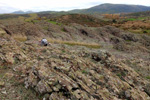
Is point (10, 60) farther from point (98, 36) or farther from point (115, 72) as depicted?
point (98, 36)

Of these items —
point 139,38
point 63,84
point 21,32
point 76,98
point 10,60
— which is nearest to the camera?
point 76,98

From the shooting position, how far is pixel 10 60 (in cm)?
1588

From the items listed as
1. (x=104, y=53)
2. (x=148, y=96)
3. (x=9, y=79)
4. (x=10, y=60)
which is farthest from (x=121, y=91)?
(x=10, y=60)

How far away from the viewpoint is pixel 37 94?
10523 mm

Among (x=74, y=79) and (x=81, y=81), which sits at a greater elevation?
(x=74, y=79)

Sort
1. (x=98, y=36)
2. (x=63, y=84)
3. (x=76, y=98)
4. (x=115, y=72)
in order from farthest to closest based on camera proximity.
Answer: (x=98, y=36)
(x=115, y=72)
(x=63, y=84)
(x=76, y=98)

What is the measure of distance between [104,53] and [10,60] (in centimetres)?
1864

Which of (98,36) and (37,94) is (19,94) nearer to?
(37,94)

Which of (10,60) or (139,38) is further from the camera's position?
(139,38)

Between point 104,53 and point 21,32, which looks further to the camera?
point 21,32

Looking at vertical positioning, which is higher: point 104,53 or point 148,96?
point 104,53

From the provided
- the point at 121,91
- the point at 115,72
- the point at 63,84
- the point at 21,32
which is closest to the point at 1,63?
the point at 63,84

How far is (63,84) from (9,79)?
666 cm

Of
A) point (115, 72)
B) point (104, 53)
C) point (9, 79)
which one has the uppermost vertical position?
point (9, 79)
